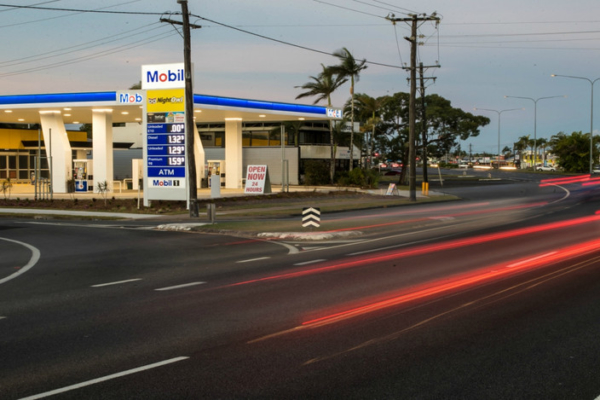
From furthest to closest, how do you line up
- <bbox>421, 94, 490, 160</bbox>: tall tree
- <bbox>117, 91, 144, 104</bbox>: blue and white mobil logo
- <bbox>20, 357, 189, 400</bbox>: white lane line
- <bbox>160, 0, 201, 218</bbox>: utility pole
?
<bbox>421, 94, 490, 160</bbox>: tall tree
<bbox>117, 91, 144, 104</bbox>: blue and white mobil logo
<bbox>160, 0, 201, 218</bbox>: utility pole
<bbox>20, 357, 189, 400</bbox>: white lane line

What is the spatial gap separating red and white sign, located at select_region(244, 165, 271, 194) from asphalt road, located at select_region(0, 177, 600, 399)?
71.3ft

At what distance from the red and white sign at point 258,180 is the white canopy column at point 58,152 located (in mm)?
12579

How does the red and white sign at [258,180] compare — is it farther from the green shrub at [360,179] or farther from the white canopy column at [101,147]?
the green shrub at [360,179]

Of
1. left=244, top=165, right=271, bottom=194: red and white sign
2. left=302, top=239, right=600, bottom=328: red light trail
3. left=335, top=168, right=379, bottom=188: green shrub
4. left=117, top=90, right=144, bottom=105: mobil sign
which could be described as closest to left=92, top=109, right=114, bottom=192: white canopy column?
left=117, top=90, right=144, bottom=105: mobil sign

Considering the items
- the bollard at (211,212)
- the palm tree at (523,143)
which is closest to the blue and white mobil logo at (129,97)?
the bollard at (211,212)

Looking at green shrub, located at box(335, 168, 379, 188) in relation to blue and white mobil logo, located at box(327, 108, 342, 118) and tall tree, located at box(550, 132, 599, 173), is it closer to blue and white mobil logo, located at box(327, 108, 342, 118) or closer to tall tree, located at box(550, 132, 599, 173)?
blue and white mobil logo, located at box(327, 108, 342, 118)

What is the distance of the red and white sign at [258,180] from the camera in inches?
1545

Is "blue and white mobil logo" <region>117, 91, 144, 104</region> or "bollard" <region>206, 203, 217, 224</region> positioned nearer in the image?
"bollard" <region>206, 203, 217, 224</region>

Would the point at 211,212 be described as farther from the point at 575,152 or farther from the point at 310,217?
the point at 575,152

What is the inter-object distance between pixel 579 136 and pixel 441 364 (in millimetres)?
102509

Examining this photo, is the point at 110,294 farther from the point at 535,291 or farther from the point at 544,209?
the point at 544,209

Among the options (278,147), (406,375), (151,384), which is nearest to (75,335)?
(151,384)

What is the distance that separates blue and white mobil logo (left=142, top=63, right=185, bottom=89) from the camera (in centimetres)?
3070

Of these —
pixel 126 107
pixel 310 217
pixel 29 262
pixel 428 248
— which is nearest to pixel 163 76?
pixel 126 107
